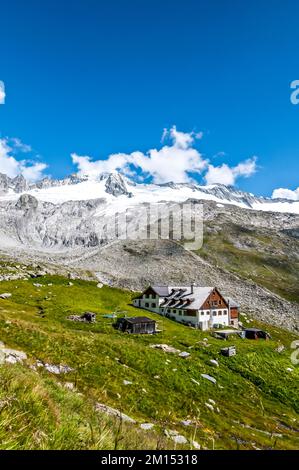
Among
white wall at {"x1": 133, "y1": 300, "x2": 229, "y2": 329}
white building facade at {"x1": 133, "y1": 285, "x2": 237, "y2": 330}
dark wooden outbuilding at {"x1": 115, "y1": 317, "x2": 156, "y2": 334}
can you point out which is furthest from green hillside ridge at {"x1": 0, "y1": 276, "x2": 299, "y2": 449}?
white building facade at {"x1": 133, "y1": 285, "x2": 237, "y2": 330}

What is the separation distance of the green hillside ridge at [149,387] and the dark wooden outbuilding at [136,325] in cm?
246

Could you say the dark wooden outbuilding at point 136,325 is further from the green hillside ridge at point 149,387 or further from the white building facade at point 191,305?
the white building facade at point 191,305

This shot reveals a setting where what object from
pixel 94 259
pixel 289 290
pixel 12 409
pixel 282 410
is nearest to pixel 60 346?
pixel 282 410

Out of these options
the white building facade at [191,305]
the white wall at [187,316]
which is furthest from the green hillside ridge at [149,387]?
the white building facade at [191,305]

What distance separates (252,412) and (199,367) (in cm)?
974

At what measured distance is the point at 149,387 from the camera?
35438mm

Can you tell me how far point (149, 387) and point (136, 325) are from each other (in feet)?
102

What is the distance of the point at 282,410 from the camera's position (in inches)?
1726

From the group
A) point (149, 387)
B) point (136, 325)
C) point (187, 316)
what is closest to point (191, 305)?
point (187, 316)

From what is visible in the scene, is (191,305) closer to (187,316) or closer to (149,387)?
(187,316)

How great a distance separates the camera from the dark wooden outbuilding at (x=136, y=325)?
65650mm
